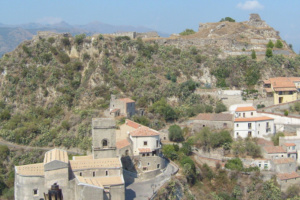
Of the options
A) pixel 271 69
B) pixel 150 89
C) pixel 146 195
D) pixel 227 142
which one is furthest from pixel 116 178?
pixel 271 69

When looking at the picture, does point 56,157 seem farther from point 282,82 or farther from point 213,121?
point 282,82

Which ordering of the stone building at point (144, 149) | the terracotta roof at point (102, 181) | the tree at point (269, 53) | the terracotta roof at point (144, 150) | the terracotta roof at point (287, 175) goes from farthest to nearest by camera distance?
the tree at point (269, 53)
the terracotta roof at point (287, 175)
the terracotta roof at point (144, 150)
the stone building at point (144, 149)
the terracotta roof at point (102, 181)

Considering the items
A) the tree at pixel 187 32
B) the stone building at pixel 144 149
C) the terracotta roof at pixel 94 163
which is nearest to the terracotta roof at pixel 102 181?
the terracotta roof at pixel 94 163

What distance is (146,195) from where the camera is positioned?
26.9m

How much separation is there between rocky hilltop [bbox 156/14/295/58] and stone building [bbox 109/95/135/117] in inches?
716

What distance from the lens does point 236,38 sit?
191 feet

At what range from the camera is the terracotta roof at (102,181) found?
24.8m

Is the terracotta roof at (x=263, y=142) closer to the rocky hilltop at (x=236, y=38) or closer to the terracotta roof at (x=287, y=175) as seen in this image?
the terracotta roof at (x=287, y=175)

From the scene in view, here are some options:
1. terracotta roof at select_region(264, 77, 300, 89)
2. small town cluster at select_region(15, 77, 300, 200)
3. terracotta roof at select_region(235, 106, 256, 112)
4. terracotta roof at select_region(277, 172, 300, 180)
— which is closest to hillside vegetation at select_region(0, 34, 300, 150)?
terracotta roof at select_region(264, 77, 300, 89)

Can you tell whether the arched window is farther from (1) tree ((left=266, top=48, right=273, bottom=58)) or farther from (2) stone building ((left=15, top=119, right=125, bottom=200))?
(1) tree ((left=266, top=48, right=273, bottom=58))

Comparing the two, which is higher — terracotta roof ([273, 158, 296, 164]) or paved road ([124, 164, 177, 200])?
terracotta roof ([273, 158, 296, 164])

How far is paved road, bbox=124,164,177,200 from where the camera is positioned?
88.2 feet

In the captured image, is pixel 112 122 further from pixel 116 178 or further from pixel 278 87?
pixel 278 87

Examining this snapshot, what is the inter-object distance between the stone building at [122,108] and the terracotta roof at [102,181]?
14.7 metres
